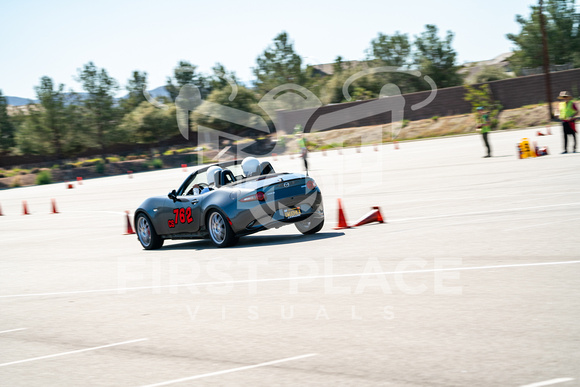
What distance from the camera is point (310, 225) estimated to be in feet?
39.9

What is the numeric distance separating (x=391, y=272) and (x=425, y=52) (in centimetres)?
8575

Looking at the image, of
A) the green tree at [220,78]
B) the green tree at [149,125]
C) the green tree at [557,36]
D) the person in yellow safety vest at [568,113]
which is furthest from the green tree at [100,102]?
the person in yellow safety vest at [568,113]

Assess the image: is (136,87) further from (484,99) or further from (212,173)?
(212,173)

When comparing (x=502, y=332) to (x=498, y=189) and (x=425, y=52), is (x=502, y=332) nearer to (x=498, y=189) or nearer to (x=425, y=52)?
(x=498, y=189)

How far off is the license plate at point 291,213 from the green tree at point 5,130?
7608 cm

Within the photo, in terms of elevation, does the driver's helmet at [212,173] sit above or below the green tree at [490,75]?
below

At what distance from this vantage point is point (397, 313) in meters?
6.04

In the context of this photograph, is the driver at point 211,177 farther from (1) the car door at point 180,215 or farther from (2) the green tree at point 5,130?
(2) the green tree at point 5,130

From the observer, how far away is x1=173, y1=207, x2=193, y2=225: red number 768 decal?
11.9m

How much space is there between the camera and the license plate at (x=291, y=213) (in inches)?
440

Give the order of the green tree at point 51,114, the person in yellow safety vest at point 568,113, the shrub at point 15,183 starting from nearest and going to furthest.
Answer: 1. the person in yellow safety vest at point 568,113
2. the shrub at point 15,183
3. the green tree at point 51,114

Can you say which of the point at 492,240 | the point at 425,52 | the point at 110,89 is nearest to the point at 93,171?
the point at 110,89

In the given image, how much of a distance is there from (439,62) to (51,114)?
49.1 meters

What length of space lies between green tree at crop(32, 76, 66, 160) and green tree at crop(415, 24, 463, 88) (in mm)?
46146
